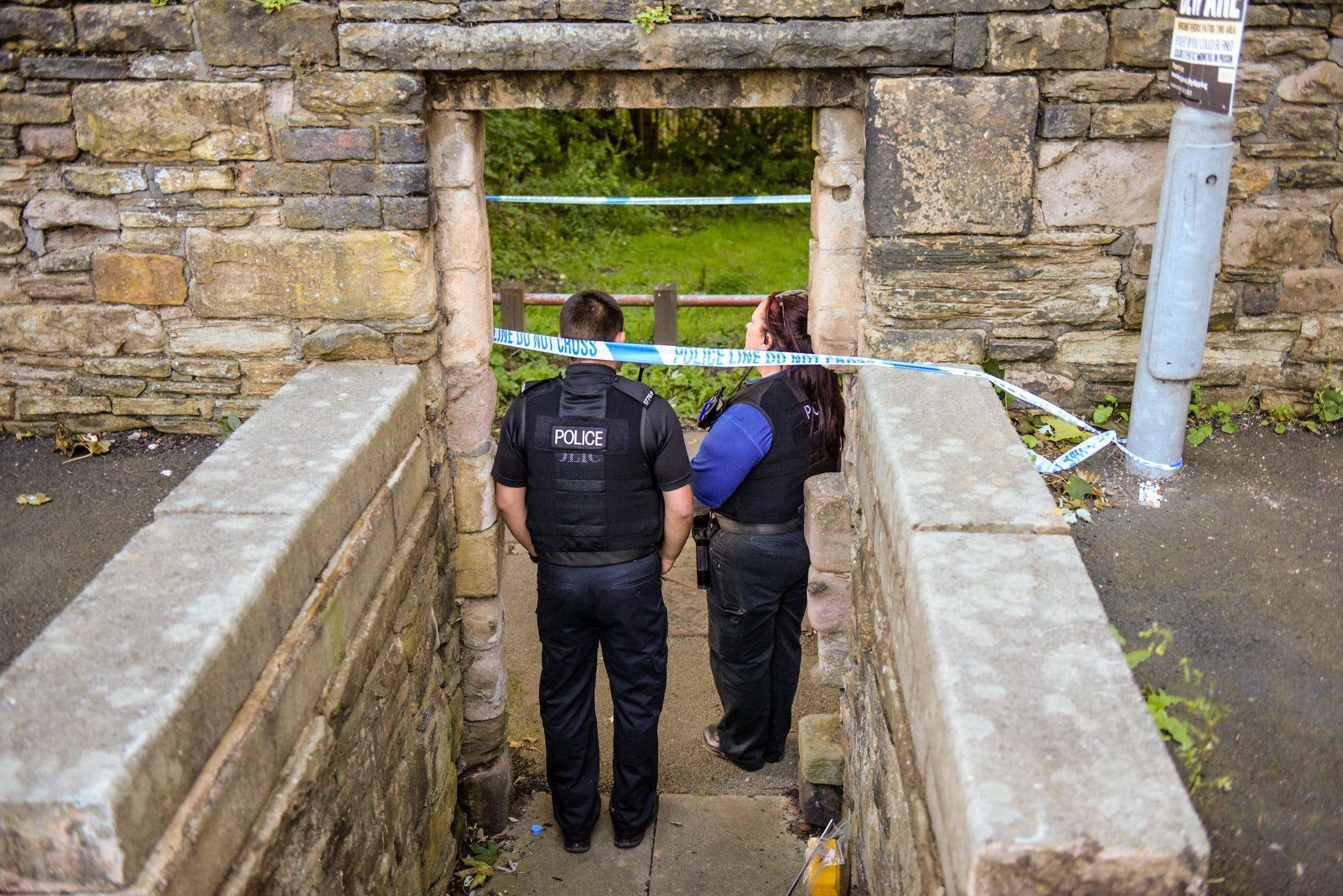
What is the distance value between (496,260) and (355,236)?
723 cm

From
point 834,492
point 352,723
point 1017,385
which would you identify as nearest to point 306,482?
point 352,723

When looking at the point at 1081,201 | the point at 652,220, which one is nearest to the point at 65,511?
the point at 1081,201

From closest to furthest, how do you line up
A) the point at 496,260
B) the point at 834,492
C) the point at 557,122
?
the point at 834,492, the point at 496,260, the point at 557,122

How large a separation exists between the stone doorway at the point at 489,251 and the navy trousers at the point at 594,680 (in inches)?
10.1

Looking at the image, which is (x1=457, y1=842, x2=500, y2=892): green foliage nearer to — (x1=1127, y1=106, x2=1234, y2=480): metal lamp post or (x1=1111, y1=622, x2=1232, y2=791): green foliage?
(x1=1111, y1=622, x2=1232, y2=791): green foliage

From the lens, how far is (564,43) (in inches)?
132

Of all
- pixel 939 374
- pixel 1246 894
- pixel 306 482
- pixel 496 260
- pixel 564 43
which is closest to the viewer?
pixel 1246 894

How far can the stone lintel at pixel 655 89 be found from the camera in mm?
3471

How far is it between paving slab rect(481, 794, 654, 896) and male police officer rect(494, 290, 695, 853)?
0.07 metres

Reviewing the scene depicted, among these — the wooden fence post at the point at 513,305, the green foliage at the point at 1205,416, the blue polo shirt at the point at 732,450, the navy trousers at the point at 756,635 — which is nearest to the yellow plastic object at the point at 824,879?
the navy trousers at the point at 756,635

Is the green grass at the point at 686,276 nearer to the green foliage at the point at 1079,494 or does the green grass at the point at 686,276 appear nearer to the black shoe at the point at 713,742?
the black shoe at the point at 713,742

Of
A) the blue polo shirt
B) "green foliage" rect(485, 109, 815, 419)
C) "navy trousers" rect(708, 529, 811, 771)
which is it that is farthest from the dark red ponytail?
"green foliage" rect(485, 109, 815, 419)

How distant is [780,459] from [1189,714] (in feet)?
6.80

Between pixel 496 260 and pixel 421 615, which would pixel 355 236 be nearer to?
pixel 421 615
